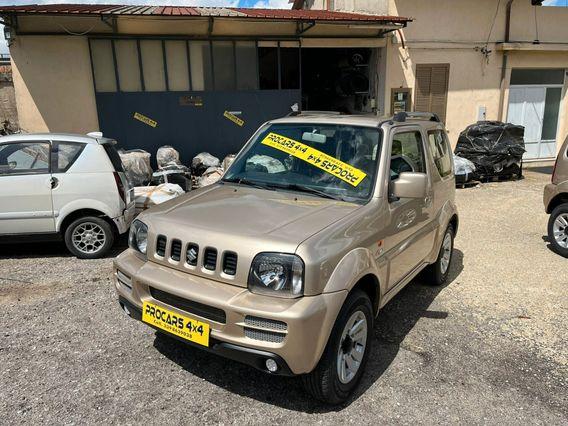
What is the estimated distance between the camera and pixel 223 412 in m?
2.76

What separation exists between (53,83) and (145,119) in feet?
6.31

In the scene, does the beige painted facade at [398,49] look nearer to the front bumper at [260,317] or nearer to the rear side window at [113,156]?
the rear side window at [113,156]

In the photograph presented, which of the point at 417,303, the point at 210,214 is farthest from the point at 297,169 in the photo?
the point at 417,303

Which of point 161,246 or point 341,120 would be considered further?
point 341,120

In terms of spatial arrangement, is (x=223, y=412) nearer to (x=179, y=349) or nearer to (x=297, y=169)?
(x=179, y=349)

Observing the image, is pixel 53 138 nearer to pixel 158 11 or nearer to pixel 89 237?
pixel 89 237

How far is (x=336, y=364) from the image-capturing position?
8.75 feet

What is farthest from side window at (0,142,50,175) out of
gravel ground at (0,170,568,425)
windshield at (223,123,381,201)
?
windshield at (223,123,381,201)

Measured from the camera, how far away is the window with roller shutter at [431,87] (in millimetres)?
11711

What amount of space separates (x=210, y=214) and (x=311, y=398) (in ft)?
4.59

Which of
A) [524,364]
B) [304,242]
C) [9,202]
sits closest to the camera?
[304,242]

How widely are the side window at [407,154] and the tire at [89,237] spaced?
12.4ft

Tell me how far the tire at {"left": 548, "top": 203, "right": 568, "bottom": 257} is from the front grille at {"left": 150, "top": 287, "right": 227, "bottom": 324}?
523cm

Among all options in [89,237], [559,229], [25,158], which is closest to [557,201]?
[559,229]
